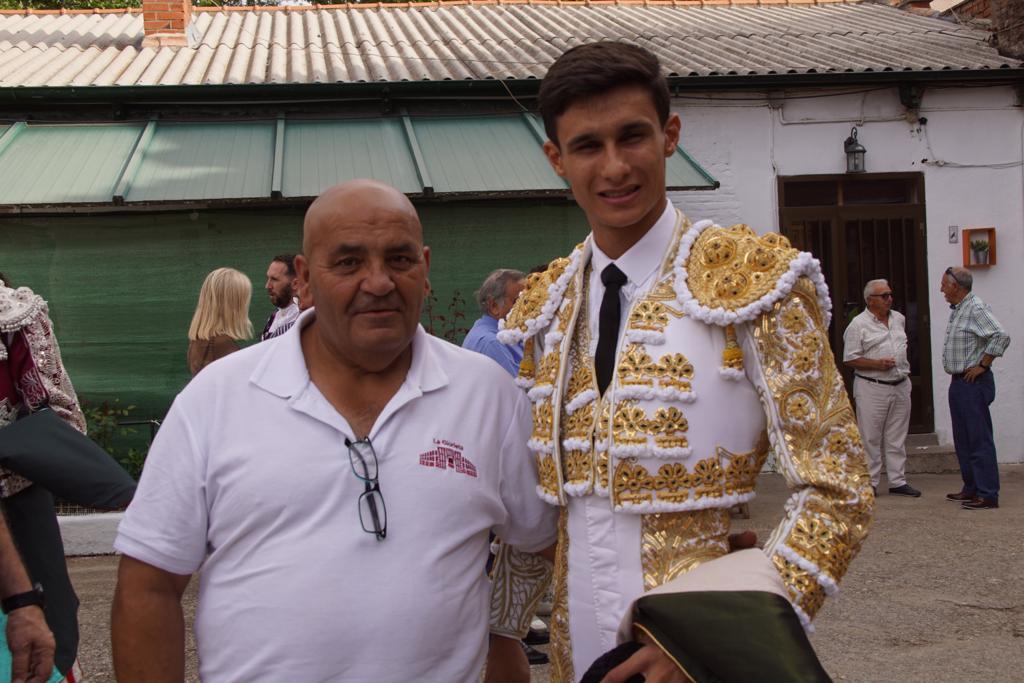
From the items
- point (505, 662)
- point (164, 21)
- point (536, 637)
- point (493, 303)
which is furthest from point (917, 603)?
point (164, 21)

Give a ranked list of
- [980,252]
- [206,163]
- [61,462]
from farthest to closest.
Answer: [980,252], [206,163], [61,462]

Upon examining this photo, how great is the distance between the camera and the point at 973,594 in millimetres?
5773

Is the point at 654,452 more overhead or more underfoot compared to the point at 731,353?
more underfoot

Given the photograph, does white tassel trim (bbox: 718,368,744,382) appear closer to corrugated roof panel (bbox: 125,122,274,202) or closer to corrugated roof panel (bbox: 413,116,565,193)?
corrugated roof panel (bbox: 413,116,565,193)

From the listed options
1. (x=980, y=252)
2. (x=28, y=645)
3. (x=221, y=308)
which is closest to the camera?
(x=28, y=645)

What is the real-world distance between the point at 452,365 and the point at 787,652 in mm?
890

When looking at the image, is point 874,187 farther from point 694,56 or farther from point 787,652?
point 787,652

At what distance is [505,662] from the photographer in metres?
2.35

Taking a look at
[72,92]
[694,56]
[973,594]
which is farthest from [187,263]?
[973,594]

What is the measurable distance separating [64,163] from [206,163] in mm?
1133

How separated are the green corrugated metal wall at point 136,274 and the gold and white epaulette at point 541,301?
6.75 metres

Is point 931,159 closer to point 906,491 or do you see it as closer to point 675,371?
point 906,491

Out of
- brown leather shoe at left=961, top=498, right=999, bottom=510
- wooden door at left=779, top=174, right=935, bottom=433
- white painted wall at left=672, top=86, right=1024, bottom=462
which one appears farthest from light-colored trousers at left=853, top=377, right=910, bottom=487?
white painted wall at left=672, top=86, right=1024, bottom=462

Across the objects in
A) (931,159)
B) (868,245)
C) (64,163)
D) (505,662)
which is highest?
(64,163)
